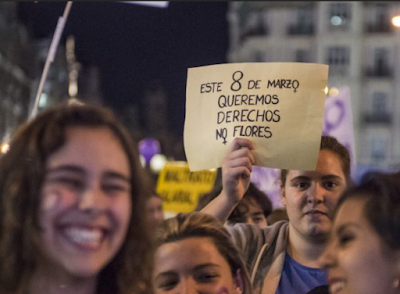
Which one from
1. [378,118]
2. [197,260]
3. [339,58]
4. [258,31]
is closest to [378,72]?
[339,58]

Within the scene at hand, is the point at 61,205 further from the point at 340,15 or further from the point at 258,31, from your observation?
the point at 340,15

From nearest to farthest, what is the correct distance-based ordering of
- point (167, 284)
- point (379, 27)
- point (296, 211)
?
point (167, 284) < point (296, 211) < point (379, 27)

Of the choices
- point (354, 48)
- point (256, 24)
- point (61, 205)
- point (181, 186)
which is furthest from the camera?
point (256, 24)

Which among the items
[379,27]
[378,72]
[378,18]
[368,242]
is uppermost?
[378,18]

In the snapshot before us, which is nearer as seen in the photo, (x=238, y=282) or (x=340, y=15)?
(x=238, y=282)

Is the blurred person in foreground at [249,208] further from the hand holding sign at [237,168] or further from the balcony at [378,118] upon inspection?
the balcony at [378,118]

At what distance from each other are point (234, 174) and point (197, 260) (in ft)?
2.24

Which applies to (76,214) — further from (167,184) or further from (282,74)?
(167,184)

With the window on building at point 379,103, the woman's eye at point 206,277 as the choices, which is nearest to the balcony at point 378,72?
the window on building at point 379,103

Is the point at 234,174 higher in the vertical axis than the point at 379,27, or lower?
lower

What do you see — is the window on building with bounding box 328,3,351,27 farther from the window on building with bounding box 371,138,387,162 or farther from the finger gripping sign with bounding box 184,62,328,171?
the finger gripping sign with bounding box 184,62,328,171

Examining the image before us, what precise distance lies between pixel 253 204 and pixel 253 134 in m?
1.38

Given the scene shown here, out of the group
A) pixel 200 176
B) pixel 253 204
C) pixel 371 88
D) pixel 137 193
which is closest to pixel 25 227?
pixel 137 193

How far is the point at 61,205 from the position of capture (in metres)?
2.27
